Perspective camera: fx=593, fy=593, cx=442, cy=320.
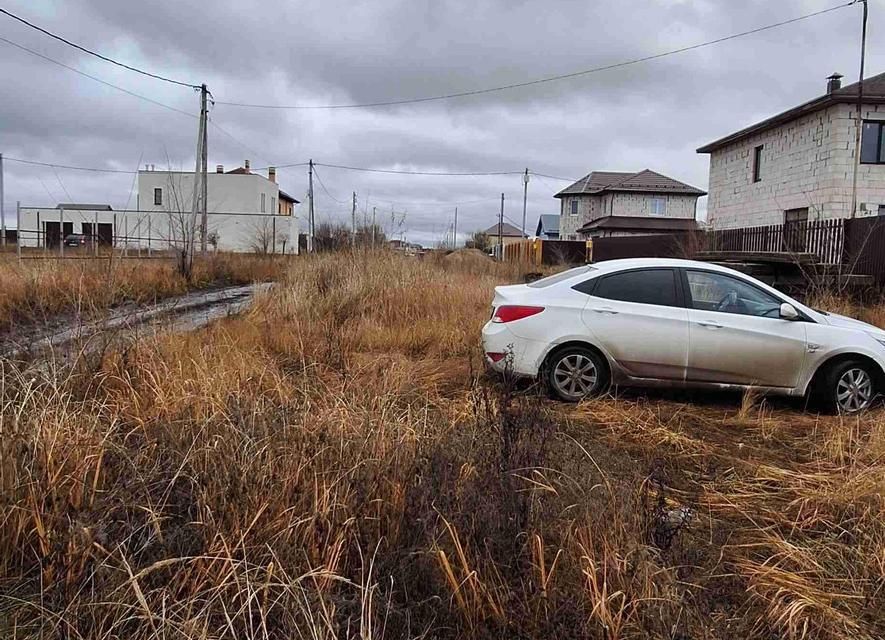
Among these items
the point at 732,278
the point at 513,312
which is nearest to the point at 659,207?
the point at 732,278

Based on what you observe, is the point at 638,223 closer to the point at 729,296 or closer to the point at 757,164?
the point at 757,164

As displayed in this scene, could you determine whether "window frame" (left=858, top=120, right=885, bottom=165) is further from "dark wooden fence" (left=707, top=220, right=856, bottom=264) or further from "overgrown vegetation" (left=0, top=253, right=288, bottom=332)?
"overgrown vegetation" (left=0, top=253, right=288, bottom=332)

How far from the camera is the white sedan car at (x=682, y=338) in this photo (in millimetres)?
5594

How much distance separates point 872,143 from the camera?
69.5ft

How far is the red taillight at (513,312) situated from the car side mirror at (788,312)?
7.41 feet

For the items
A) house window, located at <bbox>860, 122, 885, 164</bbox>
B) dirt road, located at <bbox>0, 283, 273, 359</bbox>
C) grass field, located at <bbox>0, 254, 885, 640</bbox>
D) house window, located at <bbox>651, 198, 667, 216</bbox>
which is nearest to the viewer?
grass field, located at <bbox>0, 254, 885, 640</bbox>

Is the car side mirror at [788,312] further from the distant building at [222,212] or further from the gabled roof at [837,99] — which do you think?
the distant building at [222,212]

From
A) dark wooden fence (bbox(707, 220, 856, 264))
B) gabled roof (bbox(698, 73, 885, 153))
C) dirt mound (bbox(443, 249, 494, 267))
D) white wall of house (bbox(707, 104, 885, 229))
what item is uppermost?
gabled roof (bbox(698, 73, 885, 153))

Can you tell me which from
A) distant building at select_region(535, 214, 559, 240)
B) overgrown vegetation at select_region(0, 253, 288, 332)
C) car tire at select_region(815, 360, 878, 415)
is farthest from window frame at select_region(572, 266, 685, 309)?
distant building at select_region(535, 214, 559, 240)

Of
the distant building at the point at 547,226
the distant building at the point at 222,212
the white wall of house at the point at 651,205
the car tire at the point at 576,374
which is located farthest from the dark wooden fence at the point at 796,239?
the distant building at the point at 547,226

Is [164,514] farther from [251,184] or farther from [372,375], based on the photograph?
[251,184]

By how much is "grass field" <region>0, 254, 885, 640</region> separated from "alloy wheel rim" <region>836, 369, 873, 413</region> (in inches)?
54.0

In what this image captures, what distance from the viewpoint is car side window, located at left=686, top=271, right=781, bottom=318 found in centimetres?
579

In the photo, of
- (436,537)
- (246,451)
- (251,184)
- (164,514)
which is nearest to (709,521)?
(436,537)
